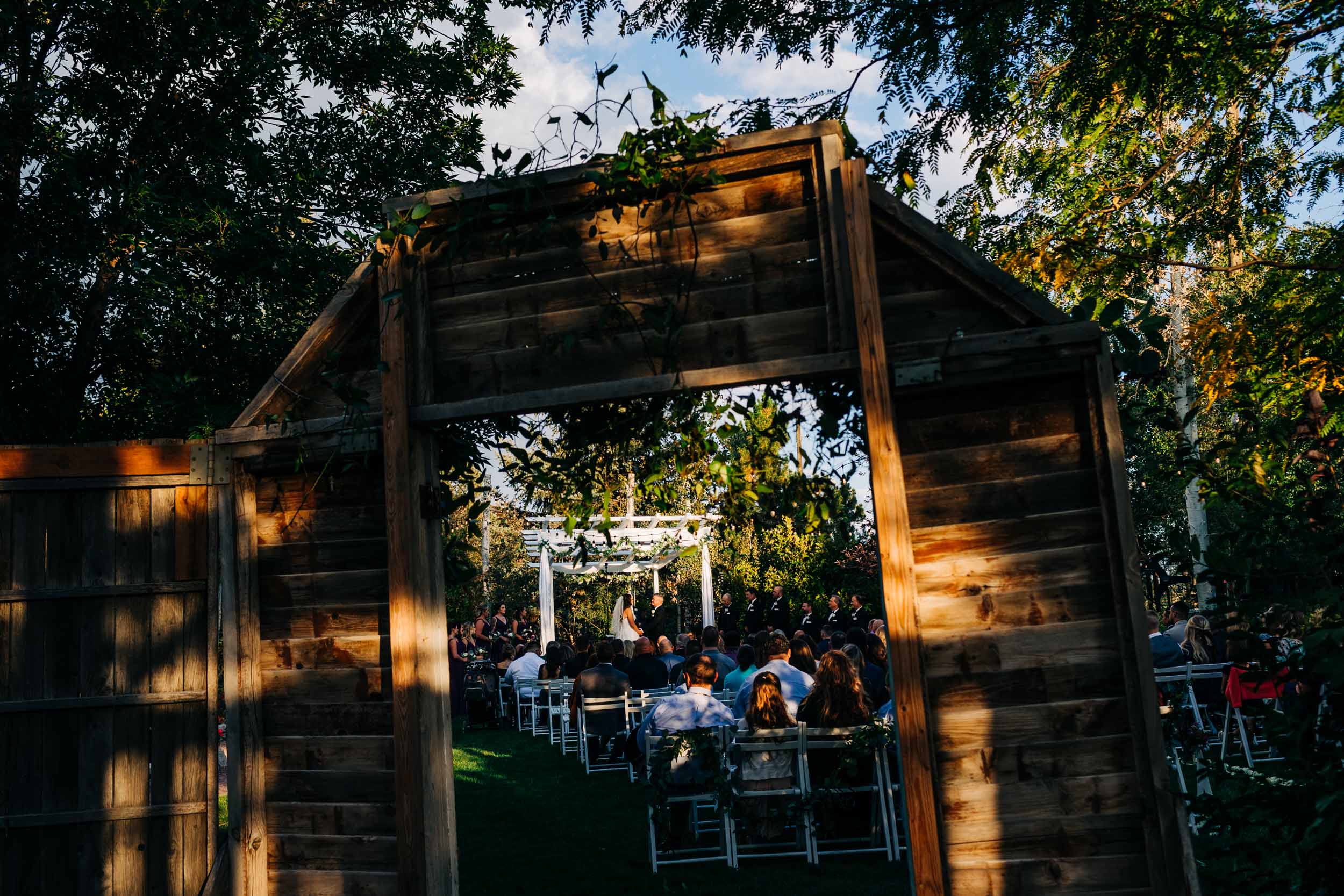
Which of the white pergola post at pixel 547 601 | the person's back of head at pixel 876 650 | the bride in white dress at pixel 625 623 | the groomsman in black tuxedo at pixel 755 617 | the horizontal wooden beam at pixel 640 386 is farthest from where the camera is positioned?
the groomsman in black tuxedo at pixel 755 617

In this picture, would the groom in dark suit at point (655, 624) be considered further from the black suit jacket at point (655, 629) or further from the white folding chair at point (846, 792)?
the white folding chair at point (846, 792)

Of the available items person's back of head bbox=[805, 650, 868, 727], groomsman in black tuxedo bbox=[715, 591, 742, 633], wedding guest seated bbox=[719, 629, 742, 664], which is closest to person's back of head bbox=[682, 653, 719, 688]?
person's back of head bbox=[805, 650, 868, 727]

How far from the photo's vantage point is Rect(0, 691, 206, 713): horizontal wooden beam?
4742 millimetres

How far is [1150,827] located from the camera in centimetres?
371

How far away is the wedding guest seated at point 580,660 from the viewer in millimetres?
12484

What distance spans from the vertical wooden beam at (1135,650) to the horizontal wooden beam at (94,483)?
13.5ft

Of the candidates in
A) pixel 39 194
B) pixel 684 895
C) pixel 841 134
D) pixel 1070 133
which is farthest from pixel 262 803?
Result: pixel 1070 133

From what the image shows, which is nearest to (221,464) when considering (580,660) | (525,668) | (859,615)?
(580,660)

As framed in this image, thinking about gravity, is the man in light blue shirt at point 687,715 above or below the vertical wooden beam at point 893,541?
below

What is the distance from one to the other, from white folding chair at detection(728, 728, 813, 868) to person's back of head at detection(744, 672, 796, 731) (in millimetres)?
113

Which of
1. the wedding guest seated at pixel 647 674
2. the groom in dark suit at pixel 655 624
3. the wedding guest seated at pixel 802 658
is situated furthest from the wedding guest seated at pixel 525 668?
the wedding guest seated at pixel 802 658

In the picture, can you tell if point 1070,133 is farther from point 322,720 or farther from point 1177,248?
point 322,720

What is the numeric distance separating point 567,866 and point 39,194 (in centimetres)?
676

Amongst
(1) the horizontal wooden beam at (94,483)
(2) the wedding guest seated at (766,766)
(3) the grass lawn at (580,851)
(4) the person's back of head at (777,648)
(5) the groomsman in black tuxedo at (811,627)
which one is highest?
(1) the horizontal wooden beam at (94,483)
